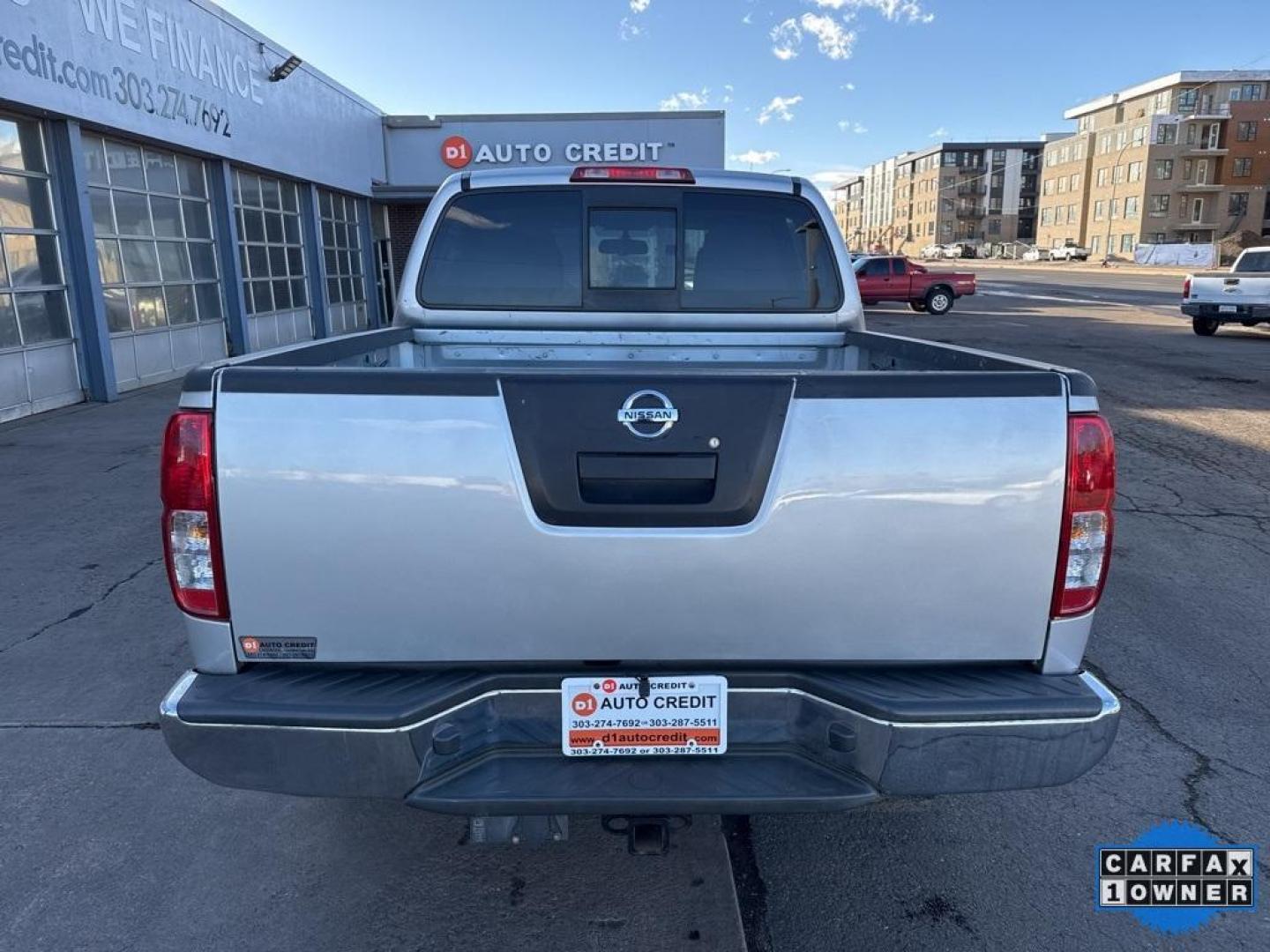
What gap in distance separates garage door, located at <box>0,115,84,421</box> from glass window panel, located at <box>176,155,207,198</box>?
3.25 meters

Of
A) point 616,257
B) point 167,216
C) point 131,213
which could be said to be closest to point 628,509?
point 616,257

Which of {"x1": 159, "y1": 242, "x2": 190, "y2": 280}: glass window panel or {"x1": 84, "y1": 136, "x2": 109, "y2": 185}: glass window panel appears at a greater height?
{"x1": 84, "y1": 136, "x2": 109, "y2": 185}: glass window panel

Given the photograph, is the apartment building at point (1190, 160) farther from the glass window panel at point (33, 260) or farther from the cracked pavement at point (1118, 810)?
the glass window panel at point (33, 260)

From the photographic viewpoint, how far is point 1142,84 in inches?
3295

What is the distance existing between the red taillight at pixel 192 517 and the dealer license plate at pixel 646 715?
35.3 inches

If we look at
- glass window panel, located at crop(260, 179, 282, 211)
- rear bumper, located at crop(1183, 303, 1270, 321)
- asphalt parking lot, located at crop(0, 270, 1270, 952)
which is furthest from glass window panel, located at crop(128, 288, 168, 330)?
rear bumper, located at crop(1183, 303, 1270, 321)

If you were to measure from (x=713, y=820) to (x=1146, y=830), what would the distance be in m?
1.47

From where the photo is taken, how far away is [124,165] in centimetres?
1306

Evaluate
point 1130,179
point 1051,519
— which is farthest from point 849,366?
point 1130,179

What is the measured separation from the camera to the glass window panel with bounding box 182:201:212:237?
584 inches

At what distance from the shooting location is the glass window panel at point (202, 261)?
15047 mm

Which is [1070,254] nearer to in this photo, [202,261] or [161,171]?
[202,261]

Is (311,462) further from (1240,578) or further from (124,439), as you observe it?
(124,439)

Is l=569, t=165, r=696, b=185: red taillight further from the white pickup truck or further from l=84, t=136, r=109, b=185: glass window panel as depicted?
the white pickup truck
